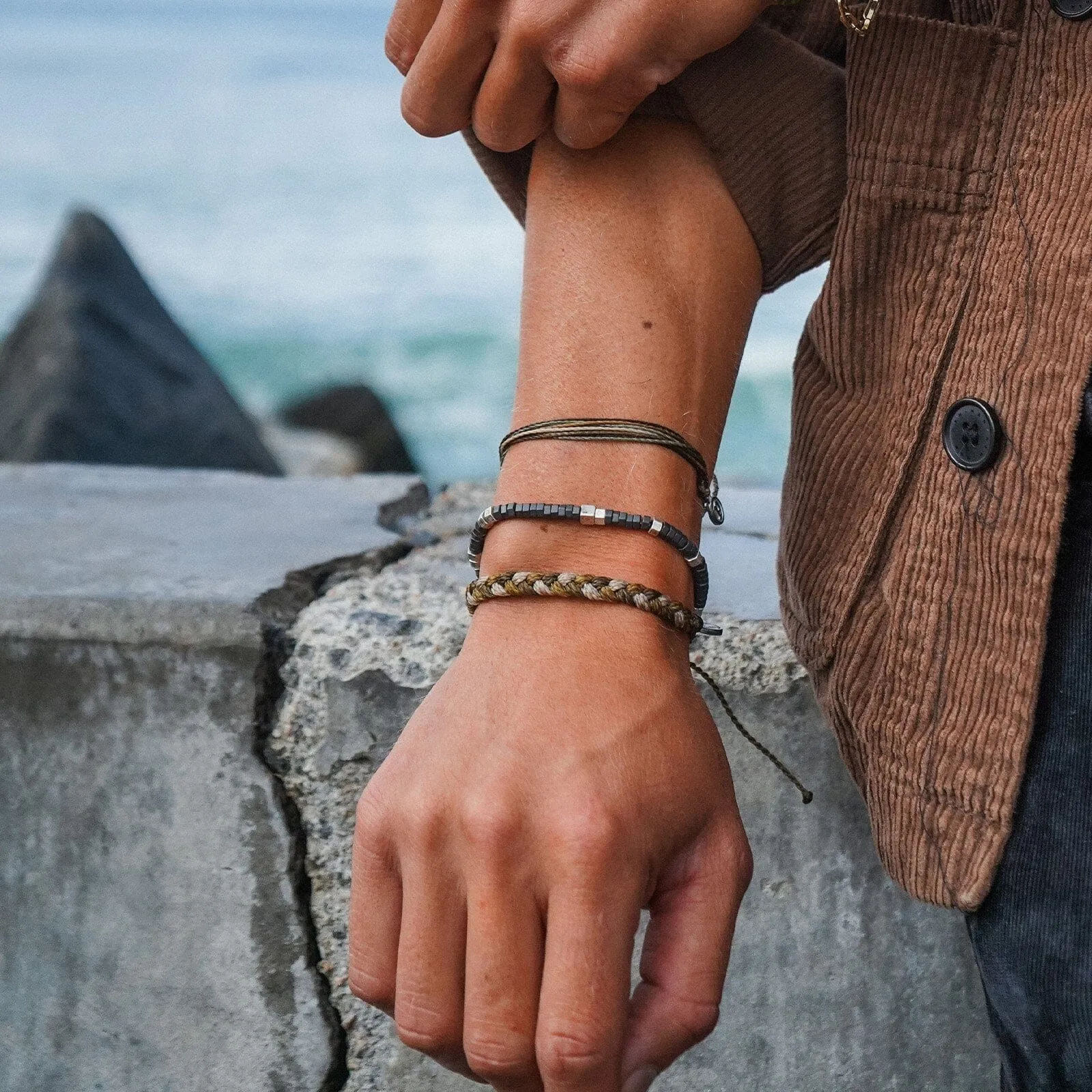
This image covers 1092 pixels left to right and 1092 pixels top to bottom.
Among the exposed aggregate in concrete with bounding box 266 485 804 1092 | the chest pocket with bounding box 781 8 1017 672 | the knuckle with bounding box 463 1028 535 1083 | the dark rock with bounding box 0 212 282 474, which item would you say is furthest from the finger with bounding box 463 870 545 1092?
the dark rock with bounding box 0 212 282 474

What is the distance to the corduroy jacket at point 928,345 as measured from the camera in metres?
0.60

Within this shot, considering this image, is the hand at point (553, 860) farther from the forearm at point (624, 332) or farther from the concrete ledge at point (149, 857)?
the concrete ledge at point (149, 857)

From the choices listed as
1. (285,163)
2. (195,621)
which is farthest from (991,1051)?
(285,163)

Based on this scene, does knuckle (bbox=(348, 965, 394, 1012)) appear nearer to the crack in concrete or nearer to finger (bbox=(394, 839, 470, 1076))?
finger (bbox=(394, 839, 470, 1076))

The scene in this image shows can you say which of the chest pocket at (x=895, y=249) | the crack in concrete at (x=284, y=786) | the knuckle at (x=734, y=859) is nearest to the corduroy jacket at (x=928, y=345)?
the chest pocket at (x=895, y=249)

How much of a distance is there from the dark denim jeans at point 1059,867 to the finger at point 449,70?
0.35 metres

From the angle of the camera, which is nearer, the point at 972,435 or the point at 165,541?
the point at 972,435

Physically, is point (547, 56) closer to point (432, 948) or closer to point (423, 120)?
point (423, 120)

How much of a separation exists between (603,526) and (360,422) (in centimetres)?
518

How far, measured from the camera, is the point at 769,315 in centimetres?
1192

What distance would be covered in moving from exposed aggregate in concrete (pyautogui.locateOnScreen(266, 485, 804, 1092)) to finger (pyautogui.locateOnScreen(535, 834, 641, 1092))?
463mm

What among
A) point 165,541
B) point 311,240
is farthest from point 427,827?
point 311,240

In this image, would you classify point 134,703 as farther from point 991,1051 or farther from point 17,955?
point 991,1051

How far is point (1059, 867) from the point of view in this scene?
0.59 metres
